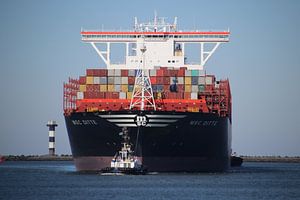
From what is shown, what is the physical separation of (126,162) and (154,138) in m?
3.01

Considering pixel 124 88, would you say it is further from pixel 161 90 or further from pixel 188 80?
pixel 188 80

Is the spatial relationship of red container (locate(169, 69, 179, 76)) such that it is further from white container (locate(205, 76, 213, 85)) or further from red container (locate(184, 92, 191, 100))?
white container (locate(205, 76, 213, 85))

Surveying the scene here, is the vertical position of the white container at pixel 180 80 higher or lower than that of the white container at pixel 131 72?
lower

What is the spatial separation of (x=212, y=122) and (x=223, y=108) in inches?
145

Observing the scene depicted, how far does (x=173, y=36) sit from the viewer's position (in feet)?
290

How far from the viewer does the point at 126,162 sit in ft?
232

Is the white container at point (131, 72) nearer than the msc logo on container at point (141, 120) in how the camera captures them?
No

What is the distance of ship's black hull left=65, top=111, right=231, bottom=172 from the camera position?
236 ft

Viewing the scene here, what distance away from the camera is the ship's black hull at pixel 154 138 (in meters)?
71.9

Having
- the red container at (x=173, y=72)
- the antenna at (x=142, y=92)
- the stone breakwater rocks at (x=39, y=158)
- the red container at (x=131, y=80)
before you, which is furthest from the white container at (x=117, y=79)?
the stone breakwater rocks at (x=39, y=158)

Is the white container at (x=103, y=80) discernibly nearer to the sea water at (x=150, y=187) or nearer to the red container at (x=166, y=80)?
the red container at (x=166, y=80)

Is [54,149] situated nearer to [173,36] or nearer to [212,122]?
[173,36]

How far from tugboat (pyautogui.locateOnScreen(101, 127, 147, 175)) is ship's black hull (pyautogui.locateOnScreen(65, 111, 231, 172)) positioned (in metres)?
0.70

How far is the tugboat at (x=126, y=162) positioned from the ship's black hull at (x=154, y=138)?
2.29 ft
